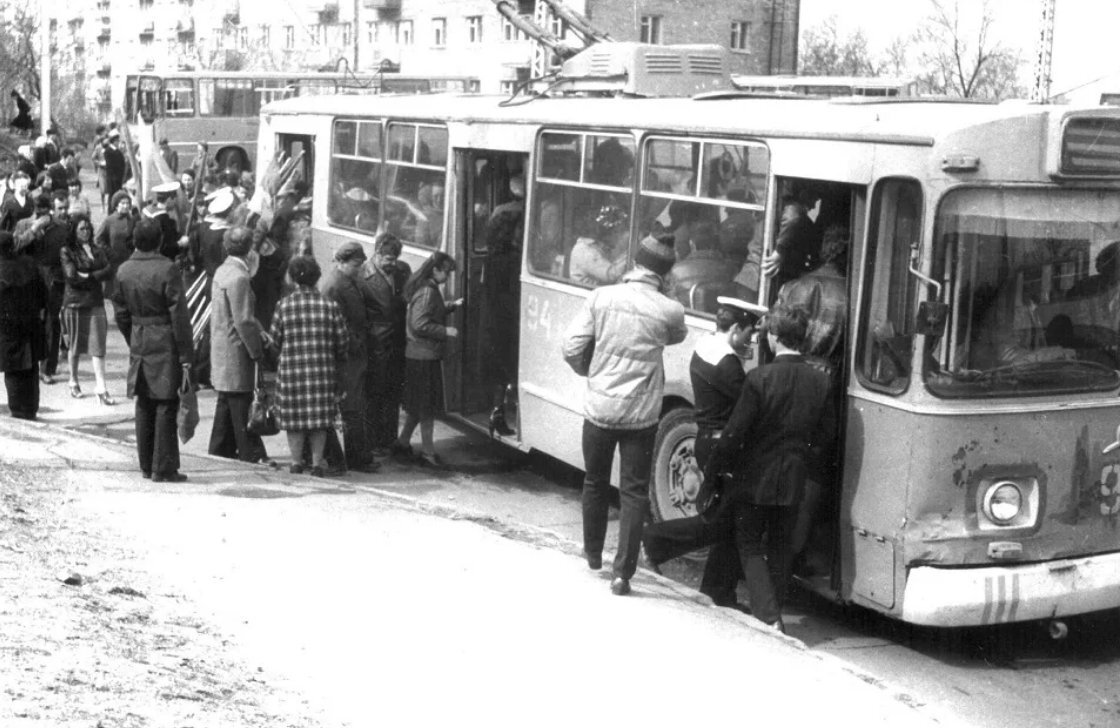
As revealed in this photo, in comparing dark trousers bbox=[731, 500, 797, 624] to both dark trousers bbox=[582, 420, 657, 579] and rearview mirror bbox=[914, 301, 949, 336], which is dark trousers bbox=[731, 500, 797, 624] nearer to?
dark trousers bbox=[582, 420, 657, 579]

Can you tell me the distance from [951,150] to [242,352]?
218 inches

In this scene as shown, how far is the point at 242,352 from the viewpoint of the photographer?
11320 mm

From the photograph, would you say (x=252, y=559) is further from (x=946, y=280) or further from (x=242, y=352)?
(x=946, y=280)

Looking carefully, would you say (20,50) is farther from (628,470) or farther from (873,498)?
(873,498)

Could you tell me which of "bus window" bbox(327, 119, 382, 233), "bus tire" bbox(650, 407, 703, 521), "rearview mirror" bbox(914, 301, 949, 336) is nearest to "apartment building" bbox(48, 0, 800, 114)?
"bus window" bbox(327, 119, 382, 233)

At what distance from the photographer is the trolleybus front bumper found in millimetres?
7562

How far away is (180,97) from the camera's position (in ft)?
135

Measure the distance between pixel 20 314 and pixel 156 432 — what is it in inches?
102

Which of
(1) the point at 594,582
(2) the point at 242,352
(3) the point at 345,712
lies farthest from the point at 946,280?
(2) the point at 242,352

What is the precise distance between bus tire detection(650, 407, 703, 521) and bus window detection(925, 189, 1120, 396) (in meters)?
1.99

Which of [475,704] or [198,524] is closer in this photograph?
[475,704]

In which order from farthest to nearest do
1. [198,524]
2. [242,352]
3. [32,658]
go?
[242,352] → [198,524] → [32,658]

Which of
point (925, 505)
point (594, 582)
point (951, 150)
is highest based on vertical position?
point (951, 150)

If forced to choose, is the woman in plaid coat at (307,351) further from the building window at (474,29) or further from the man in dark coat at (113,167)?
the building window at (474,29)
